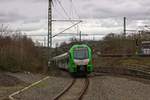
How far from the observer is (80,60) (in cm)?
4128

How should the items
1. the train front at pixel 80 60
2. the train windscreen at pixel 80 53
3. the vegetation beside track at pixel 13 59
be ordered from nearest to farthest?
the train front at pixel 80 60, the train windscreen at pixel 80 53, the vegetation beside track at pixel 13 59

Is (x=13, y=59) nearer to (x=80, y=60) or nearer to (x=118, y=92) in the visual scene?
(x=80, y=60)

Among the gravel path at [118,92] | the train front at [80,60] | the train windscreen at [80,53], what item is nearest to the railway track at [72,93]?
the gravel path at [118,92]

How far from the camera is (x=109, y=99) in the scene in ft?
62.1

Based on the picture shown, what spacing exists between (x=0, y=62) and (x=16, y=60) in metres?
2.75

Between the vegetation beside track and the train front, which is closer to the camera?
the train front

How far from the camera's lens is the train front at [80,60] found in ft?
135

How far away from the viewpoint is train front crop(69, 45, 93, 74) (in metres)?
41.2

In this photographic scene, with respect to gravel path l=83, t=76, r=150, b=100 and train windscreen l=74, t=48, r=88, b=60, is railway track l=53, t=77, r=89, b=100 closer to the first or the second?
gravel path l=83, t=76, r=150, b=100

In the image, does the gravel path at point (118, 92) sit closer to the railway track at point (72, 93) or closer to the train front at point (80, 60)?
the railway track at point (72, 93)

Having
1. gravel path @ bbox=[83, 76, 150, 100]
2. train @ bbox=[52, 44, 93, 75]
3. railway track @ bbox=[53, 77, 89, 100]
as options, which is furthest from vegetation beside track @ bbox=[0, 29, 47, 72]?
gravel path @ bbox=[83, 76, 150, 100]

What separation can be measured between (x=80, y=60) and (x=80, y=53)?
0.87m

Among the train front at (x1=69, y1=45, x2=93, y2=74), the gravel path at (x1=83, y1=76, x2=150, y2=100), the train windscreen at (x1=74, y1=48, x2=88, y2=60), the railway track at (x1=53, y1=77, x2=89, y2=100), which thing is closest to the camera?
the gravel path at (x1=83, y1=76, x2=150, y2=100)

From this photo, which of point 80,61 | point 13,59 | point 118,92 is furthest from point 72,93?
point 13,59
